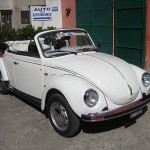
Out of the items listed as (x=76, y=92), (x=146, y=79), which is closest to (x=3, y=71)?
(x=76, y=92)

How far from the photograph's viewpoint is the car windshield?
17.8ft

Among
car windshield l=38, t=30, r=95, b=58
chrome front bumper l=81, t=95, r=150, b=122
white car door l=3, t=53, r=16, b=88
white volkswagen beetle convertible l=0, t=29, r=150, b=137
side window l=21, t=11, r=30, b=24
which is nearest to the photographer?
chrome front bumper l=81, t=95, r=150, b=122

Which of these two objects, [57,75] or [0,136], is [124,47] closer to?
[57,75]

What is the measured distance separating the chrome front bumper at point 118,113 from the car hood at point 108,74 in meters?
0.10

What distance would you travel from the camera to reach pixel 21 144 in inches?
178

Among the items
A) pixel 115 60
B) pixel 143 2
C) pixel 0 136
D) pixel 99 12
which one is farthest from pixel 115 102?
pixel 99 12

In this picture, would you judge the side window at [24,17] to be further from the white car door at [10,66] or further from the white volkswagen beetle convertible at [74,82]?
the white volkswagen beetle convertible at [74,82]

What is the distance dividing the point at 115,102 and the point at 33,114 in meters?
2.04

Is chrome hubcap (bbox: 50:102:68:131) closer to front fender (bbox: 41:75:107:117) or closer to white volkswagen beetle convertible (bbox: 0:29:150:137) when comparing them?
white volkswagen beetle convertible (bbox: 0:29:150:137)

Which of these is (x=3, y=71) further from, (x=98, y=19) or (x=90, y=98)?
(x=98, y=19)

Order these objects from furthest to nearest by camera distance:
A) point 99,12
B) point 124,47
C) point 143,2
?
1. point 99,12
2. point 124,47
3. point 143,2

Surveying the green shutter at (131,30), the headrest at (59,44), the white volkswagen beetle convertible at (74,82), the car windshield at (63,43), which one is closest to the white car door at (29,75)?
the white volkswagen beetle convertible at (74,82)

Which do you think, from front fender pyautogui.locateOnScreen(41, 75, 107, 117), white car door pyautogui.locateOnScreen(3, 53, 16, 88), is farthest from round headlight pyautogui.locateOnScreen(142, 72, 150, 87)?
white car door pyautogui.locateOnScreen(3, 53, 16, 88)

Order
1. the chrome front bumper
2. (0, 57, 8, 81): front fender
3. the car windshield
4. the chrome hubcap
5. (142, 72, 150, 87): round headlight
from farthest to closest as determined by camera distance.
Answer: (0, 57, 8, 81): front fender
the car windshield
(142, 72, 150, 87): round headlight
the chrome hubcap
the chrome front bumper
